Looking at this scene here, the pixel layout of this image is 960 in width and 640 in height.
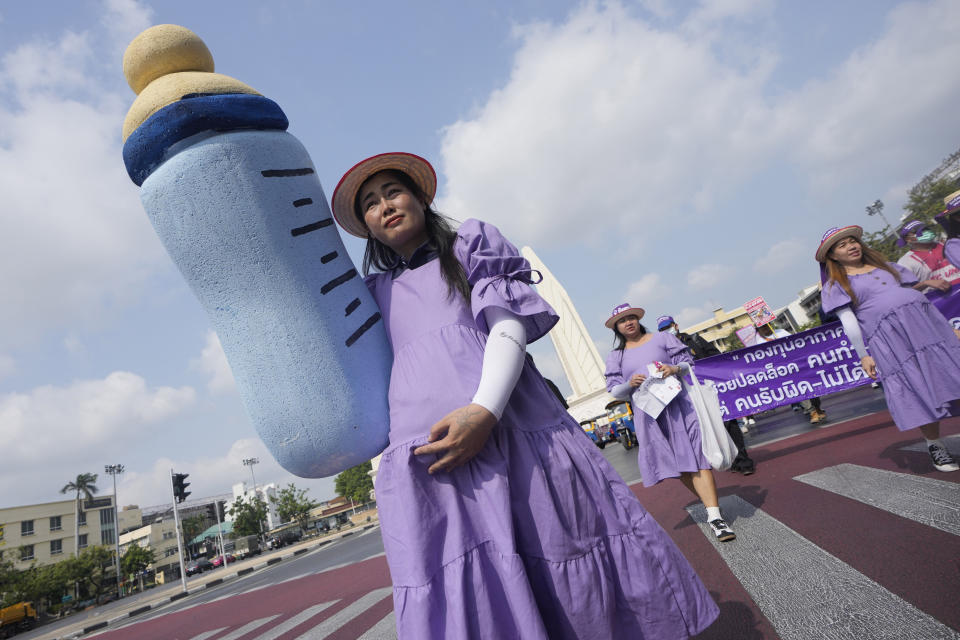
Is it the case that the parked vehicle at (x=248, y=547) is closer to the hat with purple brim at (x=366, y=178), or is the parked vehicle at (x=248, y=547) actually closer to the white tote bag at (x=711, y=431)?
the white tote bag at (x=711, y=431)

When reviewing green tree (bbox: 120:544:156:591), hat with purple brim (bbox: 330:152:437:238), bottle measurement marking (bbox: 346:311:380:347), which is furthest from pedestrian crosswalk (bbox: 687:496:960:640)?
green tree (bbox: 120:544:156:591)

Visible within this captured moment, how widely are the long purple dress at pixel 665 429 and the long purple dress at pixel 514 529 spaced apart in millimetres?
2488

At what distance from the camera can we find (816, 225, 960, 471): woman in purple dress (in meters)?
3.00

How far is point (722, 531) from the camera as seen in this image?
2.90m

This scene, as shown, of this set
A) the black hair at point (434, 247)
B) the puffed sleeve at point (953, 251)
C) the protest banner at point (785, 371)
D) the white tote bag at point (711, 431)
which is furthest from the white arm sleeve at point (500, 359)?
the puffed sleeve at point (953, 251)

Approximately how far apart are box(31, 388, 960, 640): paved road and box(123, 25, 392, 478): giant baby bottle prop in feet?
5.24

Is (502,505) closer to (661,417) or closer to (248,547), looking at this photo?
(661,417)

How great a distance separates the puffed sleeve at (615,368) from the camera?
13.1 ft

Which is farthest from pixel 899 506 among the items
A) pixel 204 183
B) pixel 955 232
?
pixel 955 232

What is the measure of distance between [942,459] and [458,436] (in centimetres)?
345

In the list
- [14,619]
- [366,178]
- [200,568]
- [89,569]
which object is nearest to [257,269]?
[366,178]

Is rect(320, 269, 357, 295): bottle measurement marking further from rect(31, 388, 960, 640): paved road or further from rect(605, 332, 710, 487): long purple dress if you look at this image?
rect(605, 332, 710, 487): long purple dress

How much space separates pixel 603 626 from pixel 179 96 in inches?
64.2

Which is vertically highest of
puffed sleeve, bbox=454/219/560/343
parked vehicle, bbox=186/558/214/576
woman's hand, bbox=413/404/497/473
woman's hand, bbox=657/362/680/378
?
puffed sleeve, bbox=454/219/560/343
